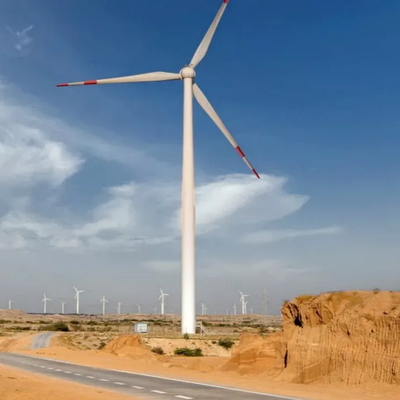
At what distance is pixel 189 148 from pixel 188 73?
1195cm

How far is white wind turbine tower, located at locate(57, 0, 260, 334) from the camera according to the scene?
228ft

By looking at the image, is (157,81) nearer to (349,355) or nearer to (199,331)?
(199,331)

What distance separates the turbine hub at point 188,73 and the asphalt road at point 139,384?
46.2m

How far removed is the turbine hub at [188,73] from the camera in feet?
253

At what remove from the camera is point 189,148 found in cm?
7169

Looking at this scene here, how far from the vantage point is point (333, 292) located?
Result: 104ft

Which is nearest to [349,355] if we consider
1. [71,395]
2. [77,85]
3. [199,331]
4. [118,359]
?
[71,395]

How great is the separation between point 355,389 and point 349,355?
2058 millimetres

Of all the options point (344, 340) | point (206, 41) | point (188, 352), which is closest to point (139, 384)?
point (344, 340)

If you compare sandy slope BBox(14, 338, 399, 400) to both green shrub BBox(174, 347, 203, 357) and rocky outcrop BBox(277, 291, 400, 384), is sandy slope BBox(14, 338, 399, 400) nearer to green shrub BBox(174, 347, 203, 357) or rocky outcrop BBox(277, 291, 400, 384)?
rocky outcrop BBox(277, 291, 400, 384)

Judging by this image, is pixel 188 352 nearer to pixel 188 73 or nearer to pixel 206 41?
pixel 188 73

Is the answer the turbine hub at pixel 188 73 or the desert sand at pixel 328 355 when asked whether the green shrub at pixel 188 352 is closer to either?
the desert sand at pixel 328 355

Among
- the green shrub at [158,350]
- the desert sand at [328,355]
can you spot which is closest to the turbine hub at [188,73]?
the green shrub at [158,350]

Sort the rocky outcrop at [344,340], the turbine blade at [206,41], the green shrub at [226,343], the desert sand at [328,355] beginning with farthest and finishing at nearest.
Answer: the turbine blade at [206,41], the green shrub at [226,343], the rocky outcrop at [344,340], the desert sand at [328,355]
